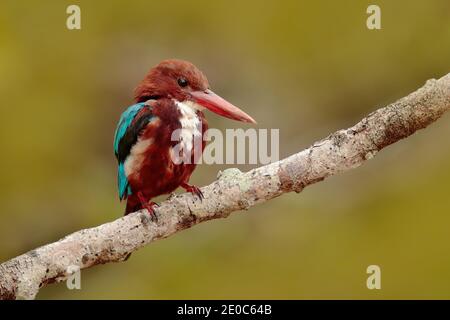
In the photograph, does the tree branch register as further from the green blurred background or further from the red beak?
the green blurred background

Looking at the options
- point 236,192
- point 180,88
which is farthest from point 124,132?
point 236,192

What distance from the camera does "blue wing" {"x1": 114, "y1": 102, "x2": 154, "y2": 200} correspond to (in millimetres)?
3656

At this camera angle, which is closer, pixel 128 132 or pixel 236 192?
pixel 236 192

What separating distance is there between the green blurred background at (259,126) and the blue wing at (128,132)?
119 centimetres

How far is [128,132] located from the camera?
12.1ft

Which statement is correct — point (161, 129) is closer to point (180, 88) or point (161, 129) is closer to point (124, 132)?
point (124, 132)

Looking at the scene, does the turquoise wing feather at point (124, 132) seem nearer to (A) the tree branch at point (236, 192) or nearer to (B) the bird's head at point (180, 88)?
(B) the bird's head at point (180, 88)

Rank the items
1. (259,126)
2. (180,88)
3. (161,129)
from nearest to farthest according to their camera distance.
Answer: (161,129), (180,88), (259,126)

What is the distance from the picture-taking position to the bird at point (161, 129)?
3650 millimetres

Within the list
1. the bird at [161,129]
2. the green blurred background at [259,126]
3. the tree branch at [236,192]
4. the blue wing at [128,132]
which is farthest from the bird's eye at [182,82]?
the green blurred background at [259,126]

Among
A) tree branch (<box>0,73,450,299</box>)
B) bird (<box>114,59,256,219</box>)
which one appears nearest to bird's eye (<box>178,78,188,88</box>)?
bird (<box>114,59,256,219</box>)

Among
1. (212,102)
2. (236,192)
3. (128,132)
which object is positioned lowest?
(236,192)

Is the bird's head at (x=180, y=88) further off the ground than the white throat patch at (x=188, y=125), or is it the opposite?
the bird's head at (x=180, y=88)

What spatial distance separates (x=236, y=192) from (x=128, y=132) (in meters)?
0.69
